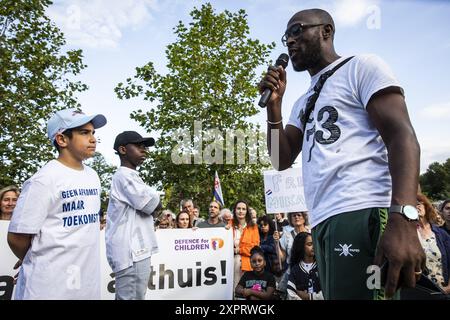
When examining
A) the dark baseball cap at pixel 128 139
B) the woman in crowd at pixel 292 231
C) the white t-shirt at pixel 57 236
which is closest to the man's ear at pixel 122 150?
the dark baseball cap at pixel 128 139

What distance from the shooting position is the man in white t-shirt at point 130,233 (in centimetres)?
413

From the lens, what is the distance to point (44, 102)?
1372 cm

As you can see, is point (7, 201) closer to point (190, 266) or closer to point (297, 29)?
point (190, 266)

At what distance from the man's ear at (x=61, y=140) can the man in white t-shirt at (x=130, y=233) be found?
125cm

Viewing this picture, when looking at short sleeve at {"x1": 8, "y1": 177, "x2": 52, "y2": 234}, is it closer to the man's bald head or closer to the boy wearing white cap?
the boy wearing white cap

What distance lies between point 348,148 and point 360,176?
14 centimetres

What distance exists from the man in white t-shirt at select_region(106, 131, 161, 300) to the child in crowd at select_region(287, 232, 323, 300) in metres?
2.44

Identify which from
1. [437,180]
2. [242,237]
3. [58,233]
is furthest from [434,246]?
[437,180]

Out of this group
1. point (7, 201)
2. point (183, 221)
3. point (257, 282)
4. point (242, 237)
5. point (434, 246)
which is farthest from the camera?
point (183, 221)

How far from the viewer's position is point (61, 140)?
124 inches

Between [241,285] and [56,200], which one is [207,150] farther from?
[56,200]

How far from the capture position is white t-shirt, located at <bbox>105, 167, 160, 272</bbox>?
4.14m
